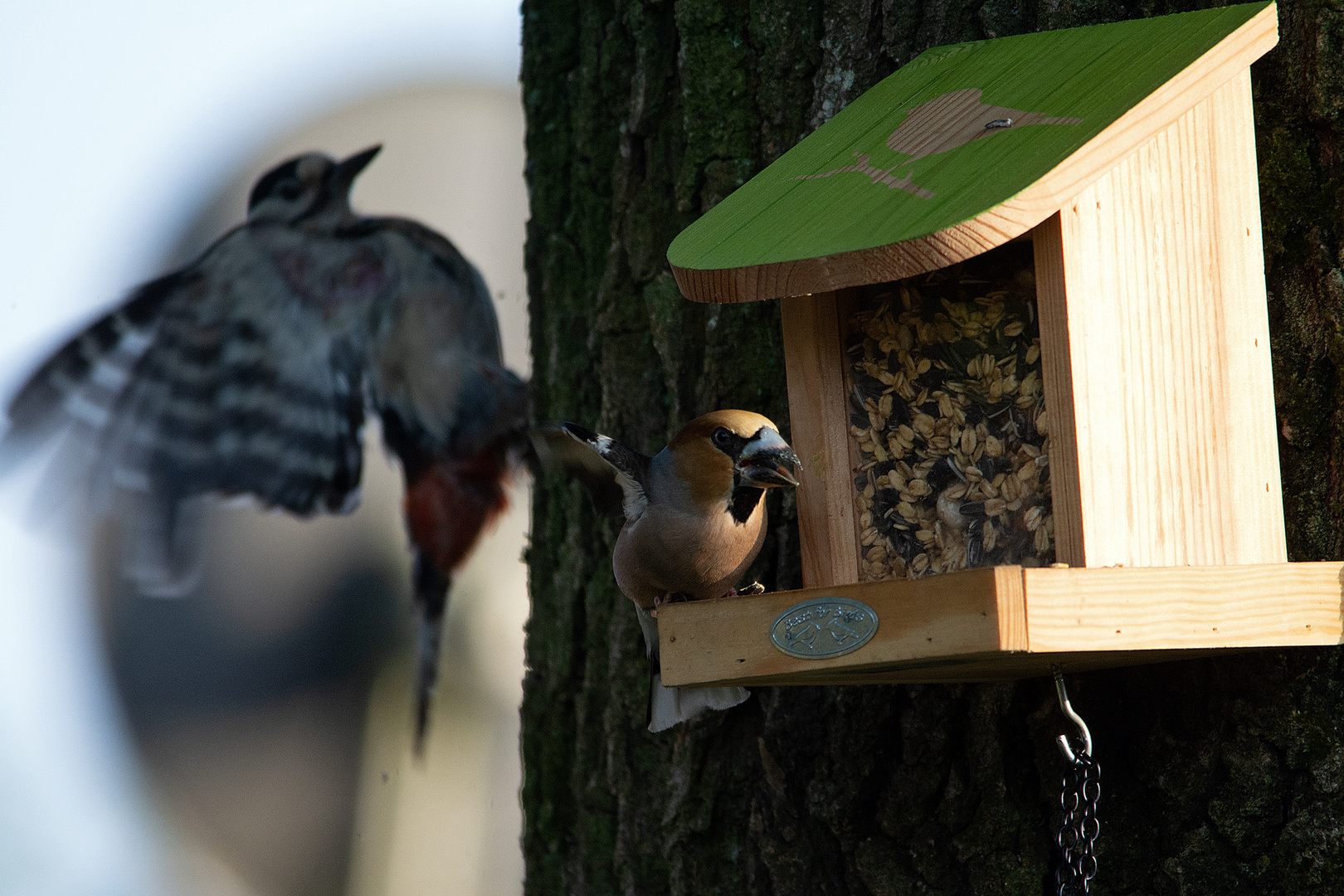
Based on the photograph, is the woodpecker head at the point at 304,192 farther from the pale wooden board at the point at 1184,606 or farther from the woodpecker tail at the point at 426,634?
the pale wooden board at the point at 1184,606

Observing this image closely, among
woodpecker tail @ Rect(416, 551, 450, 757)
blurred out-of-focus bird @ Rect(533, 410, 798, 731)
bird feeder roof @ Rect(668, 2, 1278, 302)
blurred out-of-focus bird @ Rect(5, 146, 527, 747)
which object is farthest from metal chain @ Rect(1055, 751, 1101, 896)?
woodpecker tail @ Rect(416, 551, 450, 757)

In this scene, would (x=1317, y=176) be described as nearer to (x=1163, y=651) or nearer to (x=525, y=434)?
(x=1163, y=651)

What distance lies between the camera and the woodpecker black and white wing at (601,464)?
5.85 feet

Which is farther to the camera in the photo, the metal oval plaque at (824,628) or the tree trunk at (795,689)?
the tree trunk at (795,689)

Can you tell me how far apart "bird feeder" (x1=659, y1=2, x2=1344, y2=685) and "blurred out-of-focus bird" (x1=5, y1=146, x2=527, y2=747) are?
1.50 m

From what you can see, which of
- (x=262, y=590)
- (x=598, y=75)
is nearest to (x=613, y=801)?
(x=262, y=590)

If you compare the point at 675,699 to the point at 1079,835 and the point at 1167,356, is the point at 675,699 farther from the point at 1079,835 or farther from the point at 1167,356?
Answer: the point at 1167,356

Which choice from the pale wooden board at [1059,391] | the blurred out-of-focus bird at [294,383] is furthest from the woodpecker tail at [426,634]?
the pale wooden board at [1059,391]

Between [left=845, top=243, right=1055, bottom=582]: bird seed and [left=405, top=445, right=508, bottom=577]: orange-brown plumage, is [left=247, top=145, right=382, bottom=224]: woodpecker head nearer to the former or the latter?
[left=405, top=445, right=508, bottom=577]: orange-brown plumage

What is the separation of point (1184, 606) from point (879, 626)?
0.38m

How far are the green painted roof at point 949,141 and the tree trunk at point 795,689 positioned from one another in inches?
14.2

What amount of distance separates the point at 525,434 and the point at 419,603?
0.59 m

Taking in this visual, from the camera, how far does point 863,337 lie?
170 cm

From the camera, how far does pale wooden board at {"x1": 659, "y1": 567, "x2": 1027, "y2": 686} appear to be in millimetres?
1205
